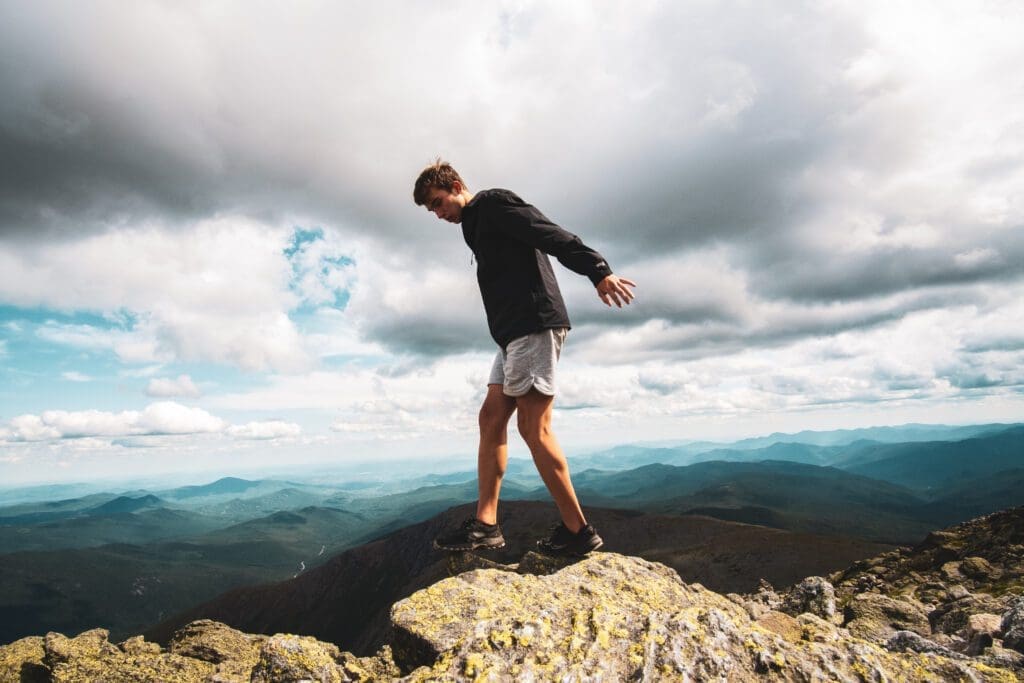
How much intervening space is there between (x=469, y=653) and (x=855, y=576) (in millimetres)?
31619

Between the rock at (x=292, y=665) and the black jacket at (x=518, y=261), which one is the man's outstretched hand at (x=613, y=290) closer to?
the black jacket at (x=518, y=261)

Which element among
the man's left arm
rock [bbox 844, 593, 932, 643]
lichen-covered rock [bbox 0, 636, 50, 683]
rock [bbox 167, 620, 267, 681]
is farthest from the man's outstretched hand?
lichen-covered rock [bbox 0, 636, 50, 683]

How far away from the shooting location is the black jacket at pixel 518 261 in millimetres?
5598

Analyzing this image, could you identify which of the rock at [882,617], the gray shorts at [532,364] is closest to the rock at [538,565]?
the rock at [882,617]

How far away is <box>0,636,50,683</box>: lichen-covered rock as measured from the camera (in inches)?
503

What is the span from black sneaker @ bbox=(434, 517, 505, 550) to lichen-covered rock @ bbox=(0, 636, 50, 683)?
13207 mm

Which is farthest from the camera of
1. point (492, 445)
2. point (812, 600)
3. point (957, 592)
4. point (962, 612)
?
point (957, 592)

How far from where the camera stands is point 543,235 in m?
5.64

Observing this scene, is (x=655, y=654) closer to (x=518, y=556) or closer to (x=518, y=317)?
(x=518, y=317)

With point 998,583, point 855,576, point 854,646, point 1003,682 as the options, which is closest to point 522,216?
point 854,646

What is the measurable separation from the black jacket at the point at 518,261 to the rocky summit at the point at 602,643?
3.15 metres

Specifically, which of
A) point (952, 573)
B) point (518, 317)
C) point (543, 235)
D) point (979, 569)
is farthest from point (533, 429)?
point (979, 569)

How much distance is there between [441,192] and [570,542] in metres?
4.74

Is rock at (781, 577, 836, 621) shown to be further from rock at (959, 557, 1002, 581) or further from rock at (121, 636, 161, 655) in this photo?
rock at (121, 636, 161, 655)
